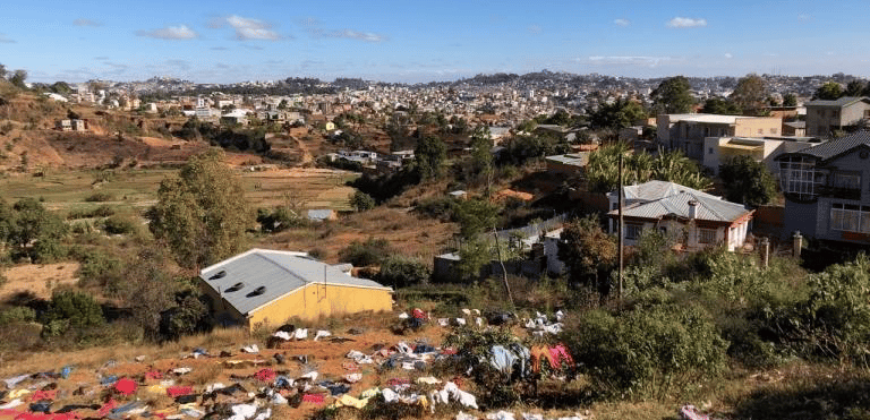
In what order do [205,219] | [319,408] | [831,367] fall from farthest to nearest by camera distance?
1. [205,219]
2. [319,408]
3. [831,367]

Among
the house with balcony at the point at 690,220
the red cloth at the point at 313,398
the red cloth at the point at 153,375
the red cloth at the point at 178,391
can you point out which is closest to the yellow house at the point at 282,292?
the red cloth at the point at 153,375

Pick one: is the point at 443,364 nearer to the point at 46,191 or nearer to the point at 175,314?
the point at 175,314

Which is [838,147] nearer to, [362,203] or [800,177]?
[800,177]

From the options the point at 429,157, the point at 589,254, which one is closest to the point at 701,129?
the point at 429,157

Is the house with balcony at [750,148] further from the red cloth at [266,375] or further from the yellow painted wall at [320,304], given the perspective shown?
the red cloth at [266,375]

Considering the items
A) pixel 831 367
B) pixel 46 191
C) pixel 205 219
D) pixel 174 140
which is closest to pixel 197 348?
pixel 205 219

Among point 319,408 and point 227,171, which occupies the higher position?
point 227,171
